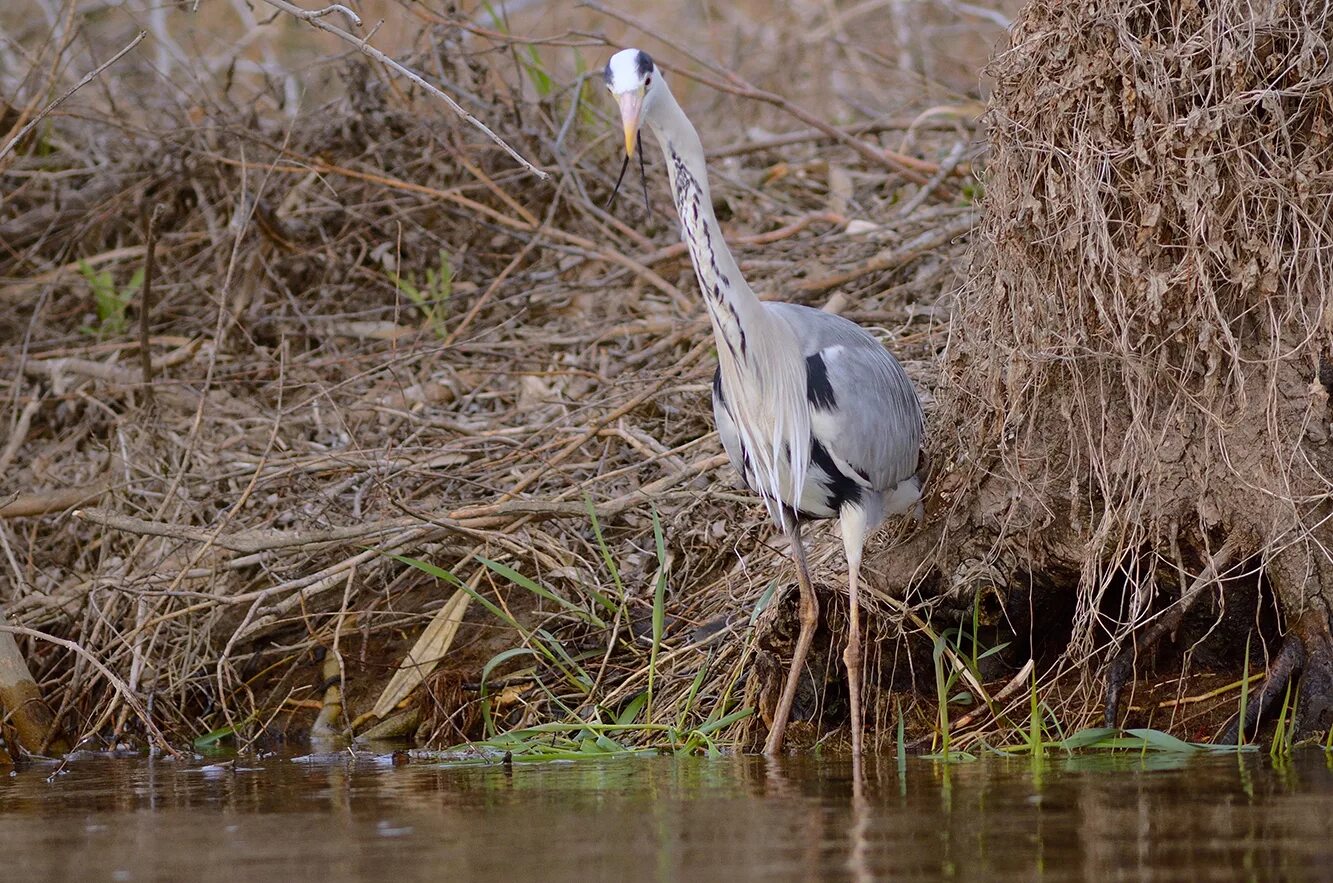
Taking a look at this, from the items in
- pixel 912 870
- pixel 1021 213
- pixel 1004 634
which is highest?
pixel 1021 213

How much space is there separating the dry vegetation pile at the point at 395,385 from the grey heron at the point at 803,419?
421 mm

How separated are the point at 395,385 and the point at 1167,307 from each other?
3741mm

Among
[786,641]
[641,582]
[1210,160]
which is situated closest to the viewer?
[1210,160]

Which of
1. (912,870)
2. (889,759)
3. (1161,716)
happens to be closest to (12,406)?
(889,759)

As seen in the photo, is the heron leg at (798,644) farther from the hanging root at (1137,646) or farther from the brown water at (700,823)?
the hanging root at (1137,646)

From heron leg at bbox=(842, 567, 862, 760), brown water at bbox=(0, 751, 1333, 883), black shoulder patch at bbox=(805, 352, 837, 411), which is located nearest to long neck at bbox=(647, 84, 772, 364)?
black shoulder patch at bbox=(805, 352, 837, 411)

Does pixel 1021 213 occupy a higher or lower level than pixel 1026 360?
higher

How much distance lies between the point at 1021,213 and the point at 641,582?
2.08 metres

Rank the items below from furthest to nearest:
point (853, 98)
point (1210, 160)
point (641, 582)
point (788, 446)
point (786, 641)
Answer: point (853, 98) → point (641, 582) → point (786, 641) → point (788, 446) → point (1210, 160)

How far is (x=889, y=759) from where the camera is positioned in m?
4.27

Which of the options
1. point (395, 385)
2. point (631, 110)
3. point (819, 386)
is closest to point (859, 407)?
point (819, 386)

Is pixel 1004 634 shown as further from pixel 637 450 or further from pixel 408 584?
pixel 408 584

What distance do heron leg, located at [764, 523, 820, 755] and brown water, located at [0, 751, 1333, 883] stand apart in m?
0.30

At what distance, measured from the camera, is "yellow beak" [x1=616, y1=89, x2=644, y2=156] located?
12.9 feet
